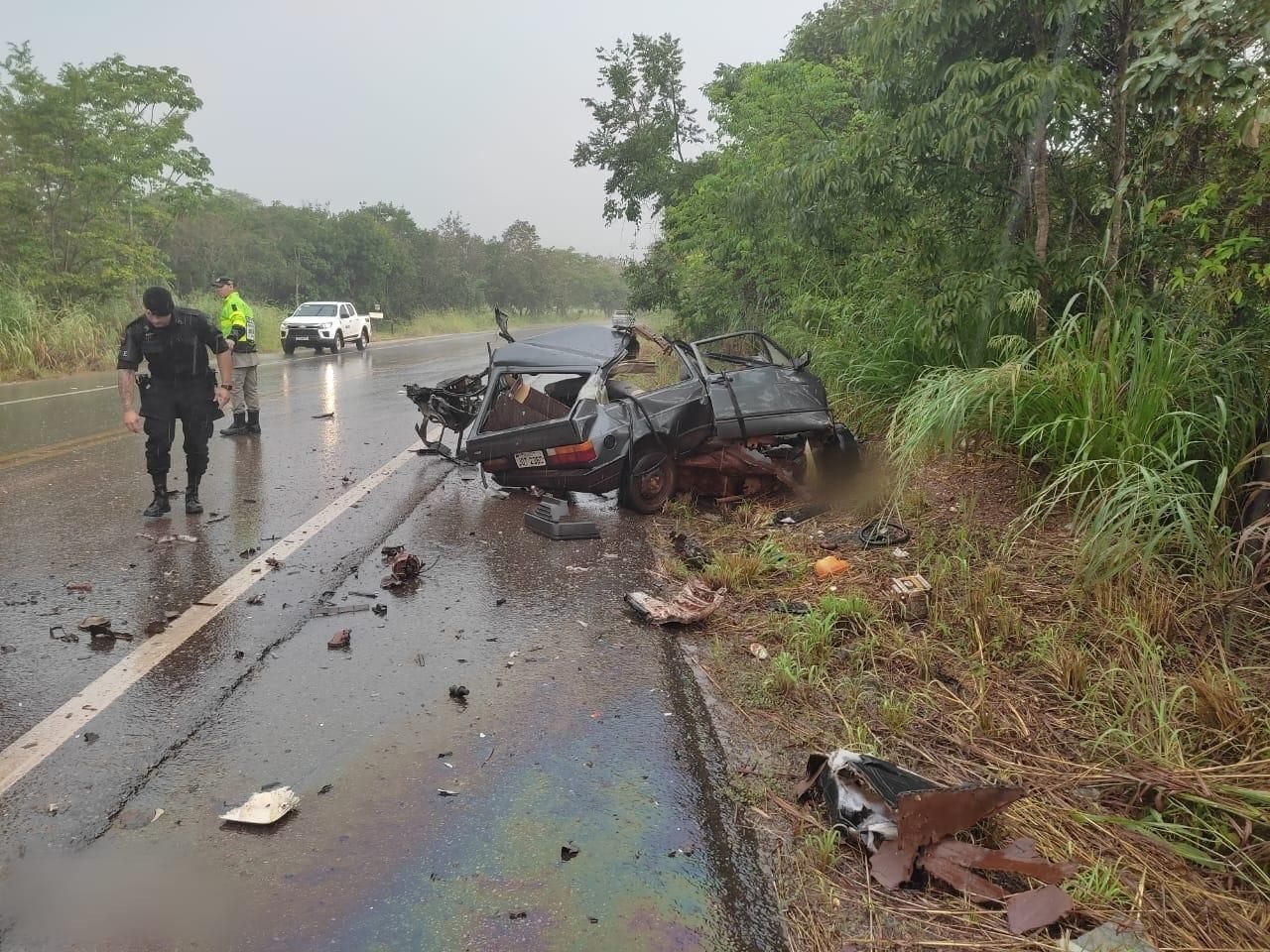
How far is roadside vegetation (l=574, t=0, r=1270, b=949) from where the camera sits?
8.86ft

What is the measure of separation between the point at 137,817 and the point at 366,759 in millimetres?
746

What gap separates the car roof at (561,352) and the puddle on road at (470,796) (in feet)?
8.97

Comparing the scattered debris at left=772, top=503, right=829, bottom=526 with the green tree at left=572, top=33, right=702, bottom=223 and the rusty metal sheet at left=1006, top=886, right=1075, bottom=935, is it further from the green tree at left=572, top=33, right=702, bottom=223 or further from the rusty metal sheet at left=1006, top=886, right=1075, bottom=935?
the green tree at left=572, top=33, right=702, bottom=223

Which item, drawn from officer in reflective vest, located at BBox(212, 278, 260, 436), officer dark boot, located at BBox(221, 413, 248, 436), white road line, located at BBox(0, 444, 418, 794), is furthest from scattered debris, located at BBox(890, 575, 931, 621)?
officer dark boot, located at BBox(221, 413, 248, 436)

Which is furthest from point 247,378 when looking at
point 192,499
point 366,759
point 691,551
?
point 366,759

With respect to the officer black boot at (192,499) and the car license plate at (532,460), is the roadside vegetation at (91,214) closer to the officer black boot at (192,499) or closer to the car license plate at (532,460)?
the officer black boot at (192,499)

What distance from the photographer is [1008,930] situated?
2.30m

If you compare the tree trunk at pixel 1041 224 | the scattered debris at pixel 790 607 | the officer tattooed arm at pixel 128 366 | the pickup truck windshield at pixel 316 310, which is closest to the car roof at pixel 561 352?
the officer tattooed arm at pixel 128 366

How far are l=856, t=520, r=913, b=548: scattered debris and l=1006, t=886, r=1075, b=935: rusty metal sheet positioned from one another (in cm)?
333

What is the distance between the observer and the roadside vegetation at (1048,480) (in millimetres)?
2699

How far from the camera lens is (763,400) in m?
7.00

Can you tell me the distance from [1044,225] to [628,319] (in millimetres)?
3541

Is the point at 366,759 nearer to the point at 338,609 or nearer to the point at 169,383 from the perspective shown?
the point at 338,609

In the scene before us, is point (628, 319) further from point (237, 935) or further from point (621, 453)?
point (237, 935)
